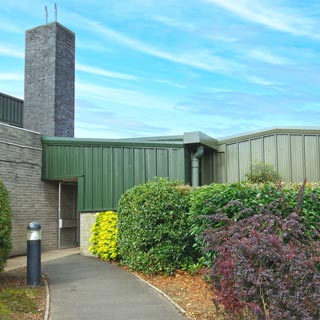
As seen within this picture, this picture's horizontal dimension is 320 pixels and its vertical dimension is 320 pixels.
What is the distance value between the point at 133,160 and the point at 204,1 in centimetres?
538

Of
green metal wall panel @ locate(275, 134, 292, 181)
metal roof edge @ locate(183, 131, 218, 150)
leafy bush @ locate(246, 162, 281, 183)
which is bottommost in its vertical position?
leafy bush @ locate(246, 162, 281, 183)

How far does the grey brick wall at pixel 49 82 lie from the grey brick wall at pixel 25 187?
102 inches

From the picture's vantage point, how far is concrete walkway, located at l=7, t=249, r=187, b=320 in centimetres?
619

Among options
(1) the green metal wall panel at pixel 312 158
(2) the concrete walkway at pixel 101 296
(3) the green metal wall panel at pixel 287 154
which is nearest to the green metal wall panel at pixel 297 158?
(3) the green metal wall panel at pixel 287 154

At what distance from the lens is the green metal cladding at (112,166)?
13.0 meters

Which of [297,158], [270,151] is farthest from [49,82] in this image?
[297,158]

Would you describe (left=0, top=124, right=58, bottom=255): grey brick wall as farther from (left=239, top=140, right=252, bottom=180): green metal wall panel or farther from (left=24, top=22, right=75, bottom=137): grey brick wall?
(left=239, top=140, right=252, bottom=180): green metal wall panel

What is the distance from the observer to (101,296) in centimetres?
729

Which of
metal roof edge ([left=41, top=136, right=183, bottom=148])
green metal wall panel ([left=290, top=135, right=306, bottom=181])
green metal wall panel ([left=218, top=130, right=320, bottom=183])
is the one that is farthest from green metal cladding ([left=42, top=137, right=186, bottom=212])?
green metal wall panel ([left=290, top=135, right=306, bottom=181])

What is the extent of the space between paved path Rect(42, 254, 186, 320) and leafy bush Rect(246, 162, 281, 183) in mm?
4568

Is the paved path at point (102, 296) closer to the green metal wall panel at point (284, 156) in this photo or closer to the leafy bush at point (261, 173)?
the leafy bush at point (261, 173)

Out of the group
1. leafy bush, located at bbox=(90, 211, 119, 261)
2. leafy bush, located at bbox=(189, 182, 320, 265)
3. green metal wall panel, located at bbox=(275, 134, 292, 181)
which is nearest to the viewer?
leafy bush, located at bbox=(189, 182, 320, 265)

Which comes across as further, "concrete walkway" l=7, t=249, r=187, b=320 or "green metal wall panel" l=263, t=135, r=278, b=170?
"green metal wall panel" l=263, t=135, r=278, b=170

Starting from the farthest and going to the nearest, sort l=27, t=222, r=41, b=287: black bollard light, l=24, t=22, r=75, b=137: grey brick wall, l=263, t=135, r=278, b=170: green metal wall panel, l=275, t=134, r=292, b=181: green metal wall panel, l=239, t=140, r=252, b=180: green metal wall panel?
l=24, t=22, r=75, b=137: grey brick wall
l=239, t=140, r=252, b=180: green metal wall panel
l=263, t=135, r=278, b=170: green metal wall panel
l=275, t=134, r=292, b=181: green metal wall panel
l=27, t=222, r=41, b=287: black bollard light
